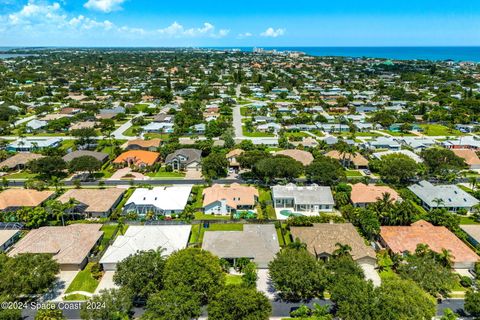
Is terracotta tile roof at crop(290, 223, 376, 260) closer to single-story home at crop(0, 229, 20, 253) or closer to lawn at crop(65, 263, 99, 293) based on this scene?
lawn at crop(65, 263, 99, 293)

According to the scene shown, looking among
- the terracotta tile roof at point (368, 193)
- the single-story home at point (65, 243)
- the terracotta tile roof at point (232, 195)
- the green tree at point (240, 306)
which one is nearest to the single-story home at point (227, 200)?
the terracotta tile roof at point (232, 195)

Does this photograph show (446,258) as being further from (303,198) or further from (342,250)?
(303,198)

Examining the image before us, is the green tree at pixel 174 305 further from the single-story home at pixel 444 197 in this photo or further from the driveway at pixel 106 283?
the single-story home at pixel 444 197

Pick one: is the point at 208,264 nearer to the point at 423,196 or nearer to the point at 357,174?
the point at 423,196

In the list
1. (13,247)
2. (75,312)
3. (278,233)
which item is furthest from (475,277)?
→ (13,247)

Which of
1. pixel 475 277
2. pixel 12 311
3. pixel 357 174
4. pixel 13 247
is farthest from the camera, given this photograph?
pixel 357 174
